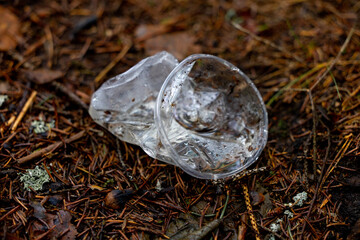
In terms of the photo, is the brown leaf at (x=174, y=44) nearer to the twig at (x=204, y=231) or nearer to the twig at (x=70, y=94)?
the twig at (x=70, y=94)

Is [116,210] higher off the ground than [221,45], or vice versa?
[221,45]

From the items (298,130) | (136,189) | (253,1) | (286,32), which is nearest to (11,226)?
(136,189)

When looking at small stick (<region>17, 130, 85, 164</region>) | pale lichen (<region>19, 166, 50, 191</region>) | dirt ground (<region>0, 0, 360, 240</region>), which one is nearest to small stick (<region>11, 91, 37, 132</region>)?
dirt ground (<region>0, 0, 360, 240</region>)

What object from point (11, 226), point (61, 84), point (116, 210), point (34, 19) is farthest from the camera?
point (34, 19)

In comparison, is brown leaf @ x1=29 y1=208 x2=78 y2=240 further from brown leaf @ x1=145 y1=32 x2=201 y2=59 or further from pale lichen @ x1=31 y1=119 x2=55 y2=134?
brown leaf @ x1=145 y1=32 x2=201 y2=59

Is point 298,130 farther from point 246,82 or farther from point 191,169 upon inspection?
point 191,169

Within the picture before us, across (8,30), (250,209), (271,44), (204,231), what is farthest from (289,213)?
(8,30)
